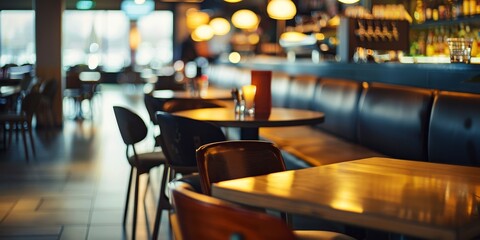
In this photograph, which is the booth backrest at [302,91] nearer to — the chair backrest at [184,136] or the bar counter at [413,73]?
the bar counter at [413,73]

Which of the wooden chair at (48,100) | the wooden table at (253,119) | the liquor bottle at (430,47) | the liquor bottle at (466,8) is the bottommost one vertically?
the wooden chair at (48,100)

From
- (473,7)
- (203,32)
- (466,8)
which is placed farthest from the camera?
(203,32)

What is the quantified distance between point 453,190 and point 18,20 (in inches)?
944

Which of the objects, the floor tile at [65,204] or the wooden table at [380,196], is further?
the floor tile at [65,204]

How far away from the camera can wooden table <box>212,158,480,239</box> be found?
71.6 inches

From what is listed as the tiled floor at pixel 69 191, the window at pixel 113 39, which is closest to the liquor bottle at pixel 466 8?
the tiled floor at pixel 69 191

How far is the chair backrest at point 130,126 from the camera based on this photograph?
4.45 m

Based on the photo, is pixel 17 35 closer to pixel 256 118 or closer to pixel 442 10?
pixel 442 10

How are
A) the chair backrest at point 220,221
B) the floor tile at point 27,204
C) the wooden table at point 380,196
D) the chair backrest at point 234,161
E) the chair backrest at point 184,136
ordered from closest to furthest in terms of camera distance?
the chair backrest at point 220,221 → the wooden table at point 380,196 → the chair backrest at point 234,161 → the chair backrest at point 184,136 → the floor tile at point 27,204

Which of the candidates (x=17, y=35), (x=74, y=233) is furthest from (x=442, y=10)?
(x=17, y=35)

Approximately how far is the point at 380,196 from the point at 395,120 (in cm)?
298

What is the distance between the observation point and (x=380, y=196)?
2090 mm

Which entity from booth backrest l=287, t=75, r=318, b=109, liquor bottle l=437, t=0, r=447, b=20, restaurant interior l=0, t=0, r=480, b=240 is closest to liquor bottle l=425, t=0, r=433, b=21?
restaurant interior l=0, t=0, r=480, b=240

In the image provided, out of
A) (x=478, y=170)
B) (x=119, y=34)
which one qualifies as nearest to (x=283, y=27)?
(x=119, y=34)
